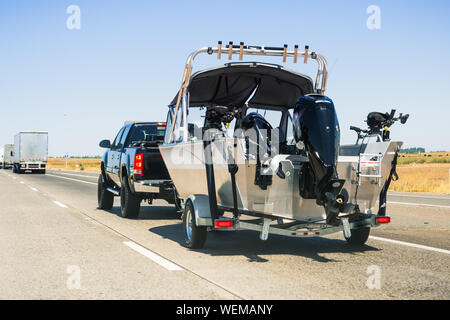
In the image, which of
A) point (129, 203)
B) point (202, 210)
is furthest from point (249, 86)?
point (129, 203)

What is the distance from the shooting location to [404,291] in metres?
5.38

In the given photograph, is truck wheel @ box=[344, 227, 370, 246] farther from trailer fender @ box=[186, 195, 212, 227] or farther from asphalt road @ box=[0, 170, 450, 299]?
trailer fender @ box=[186, 195, 212, 227]

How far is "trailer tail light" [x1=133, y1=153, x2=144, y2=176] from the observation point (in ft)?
38.0

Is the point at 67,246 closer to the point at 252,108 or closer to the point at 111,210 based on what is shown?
the point at 252,108

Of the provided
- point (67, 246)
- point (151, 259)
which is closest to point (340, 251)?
point (151, 259)

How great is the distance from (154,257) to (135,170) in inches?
180

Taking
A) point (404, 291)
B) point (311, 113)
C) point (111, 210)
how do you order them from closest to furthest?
1. point (404, 291)
2. point (311, 113)
3. point (111, 210)

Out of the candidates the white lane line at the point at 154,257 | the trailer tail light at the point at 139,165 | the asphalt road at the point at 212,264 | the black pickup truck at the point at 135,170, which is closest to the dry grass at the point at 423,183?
the asphalt road at the point at 212,264

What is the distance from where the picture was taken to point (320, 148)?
6578 millimetres

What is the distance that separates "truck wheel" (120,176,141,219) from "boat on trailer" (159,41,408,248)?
378 cm

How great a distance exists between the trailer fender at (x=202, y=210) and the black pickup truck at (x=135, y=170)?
2218 millimetres

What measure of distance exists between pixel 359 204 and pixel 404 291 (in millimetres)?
2227

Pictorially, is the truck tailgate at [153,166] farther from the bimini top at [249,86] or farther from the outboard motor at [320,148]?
the outboard motor at [320,148]
